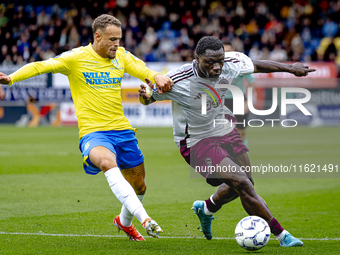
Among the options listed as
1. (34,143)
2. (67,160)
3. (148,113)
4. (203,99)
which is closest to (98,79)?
(203,99)

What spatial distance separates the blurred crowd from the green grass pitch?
10431mm

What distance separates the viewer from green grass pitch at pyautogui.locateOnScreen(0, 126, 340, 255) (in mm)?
5141

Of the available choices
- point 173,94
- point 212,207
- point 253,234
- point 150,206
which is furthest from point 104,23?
point 150,206

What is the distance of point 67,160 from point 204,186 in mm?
4629

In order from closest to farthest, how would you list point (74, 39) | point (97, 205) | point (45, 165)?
point (97, 205) → point (45, 165) → point (74, 39)

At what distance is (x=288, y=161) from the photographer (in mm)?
12711

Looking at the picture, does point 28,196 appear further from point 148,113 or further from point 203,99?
point 148,113

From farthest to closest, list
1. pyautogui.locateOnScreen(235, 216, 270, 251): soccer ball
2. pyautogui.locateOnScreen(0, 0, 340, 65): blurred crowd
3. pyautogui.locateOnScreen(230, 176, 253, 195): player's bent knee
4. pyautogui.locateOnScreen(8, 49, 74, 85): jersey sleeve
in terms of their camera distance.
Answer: pyautogui.locateOnScreen(0, 0, 340, 65): blurred crowd < pyautogui.locateOnScreen(8, 49, 74, 85): jersey sleeve < pyautogui.locateOnScreen(230, 176, 253, 195): player's bent knee < pyautogui.locateOnScreen(235, 216, 270, 251): soccer ball

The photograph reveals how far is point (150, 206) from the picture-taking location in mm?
7422

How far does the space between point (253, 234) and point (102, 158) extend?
1530 millimetres

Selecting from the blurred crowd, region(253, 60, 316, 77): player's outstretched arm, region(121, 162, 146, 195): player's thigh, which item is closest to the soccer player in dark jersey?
region(253, 60, 316, 77): player's outstretched arm

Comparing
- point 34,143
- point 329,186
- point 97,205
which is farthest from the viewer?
point 34,143

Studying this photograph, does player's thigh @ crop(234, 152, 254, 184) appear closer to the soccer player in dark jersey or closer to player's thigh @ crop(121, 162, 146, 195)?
the soccer player in dark jersey

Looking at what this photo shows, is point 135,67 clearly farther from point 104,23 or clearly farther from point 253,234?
point 253,234
